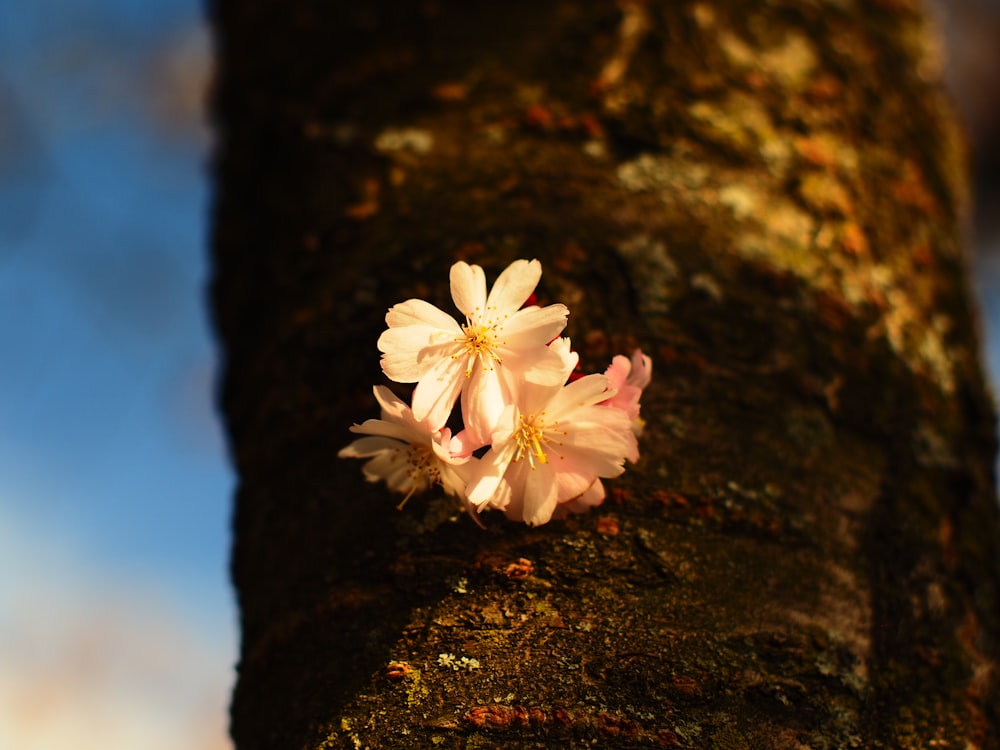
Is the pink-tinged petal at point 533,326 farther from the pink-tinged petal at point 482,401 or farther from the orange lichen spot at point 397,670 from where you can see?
the orange lichen spot at point 397,670

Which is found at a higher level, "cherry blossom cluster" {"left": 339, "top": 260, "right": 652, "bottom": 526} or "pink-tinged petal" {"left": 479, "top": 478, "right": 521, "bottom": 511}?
"cherry blossom cluster" {"left": 339, "top": 260, "right": 652, "bottom": 526}

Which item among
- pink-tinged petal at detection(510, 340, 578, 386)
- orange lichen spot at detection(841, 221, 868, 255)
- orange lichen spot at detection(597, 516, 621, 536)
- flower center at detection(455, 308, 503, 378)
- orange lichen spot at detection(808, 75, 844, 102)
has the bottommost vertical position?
orange lichen spot at detection(597, 516, 621, 536)

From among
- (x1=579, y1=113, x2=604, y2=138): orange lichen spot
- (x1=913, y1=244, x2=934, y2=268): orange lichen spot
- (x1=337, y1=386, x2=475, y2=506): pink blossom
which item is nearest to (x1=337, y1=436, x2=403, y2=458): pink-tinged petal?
(x1=337, y1=386, x2=475, y2=506): pink blossom

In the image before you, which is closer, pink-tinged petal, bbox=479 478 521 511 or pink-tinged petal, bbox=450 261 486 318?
pink-tinged petal, bbox=479 478 521 511

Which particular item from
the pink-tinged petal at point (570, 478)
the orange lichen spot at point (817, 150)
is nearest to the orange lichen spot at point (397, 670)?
the pink-tinged petal at point (570, 478)

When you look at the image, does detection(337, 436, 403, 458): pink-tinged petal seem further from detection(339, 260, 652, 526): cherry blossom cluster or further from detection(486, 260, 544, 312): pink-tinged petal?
detection(486, 260, 544, 312): pink-tinged petal

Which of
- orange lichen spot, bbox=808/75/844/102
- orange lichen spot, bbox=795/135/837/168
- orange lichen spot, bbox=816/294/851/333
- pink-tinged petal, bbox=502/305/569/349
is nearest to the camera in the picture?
pink-tinged petal, bbox=502/305/569/349
